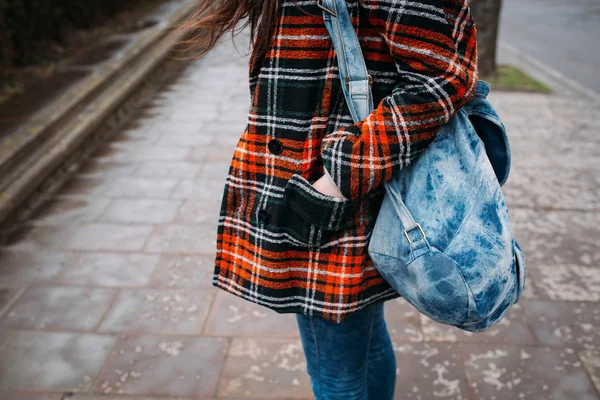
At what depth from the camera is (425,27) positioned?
102cm

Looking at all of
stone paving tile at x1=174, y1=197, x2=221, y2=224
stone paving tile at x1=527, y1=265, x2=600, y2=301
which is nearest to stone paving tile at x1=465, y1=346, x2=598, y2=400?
stone paving tile at x1=527, y1=265, x2=600, y2=301

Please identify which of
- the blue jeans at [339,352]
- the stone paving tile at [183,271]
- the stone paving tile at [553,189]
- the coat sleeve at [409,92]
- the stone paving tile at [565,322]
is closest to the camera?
the coat sleeve at [409,92]

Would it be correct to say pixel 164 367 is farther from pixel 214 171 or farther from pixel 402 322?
pixel 214 171

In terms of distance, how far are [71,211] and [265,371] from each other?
204 centimetres

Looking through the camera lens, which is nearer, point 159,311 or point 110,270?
point 159,311

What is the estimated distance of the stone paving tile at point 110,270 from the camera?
9.32 ft

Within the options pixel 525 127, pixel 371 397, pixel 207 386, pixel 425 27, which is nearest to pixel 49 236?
pixel 207 386

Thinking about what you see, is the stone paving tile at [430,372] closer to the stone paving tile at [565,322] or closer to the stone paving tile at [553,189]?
the stone paving tile at [565,322]

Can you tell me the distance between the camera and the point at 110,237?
3266 millimetres

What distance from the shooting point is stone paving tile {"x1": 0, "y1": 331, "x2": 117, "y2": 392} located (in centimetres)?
218

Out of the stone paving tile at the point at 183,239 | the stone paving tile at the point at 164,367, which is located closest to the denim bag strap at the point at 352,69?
the stone paving tile at the point at 164,367

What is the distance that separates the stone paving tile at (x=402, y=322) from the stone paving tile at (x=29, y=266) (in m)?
1.78

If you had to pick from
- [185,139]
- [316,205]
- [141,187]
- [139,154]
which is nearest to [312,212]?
[316,205]

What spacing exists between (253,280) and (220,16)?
2.03 feet
